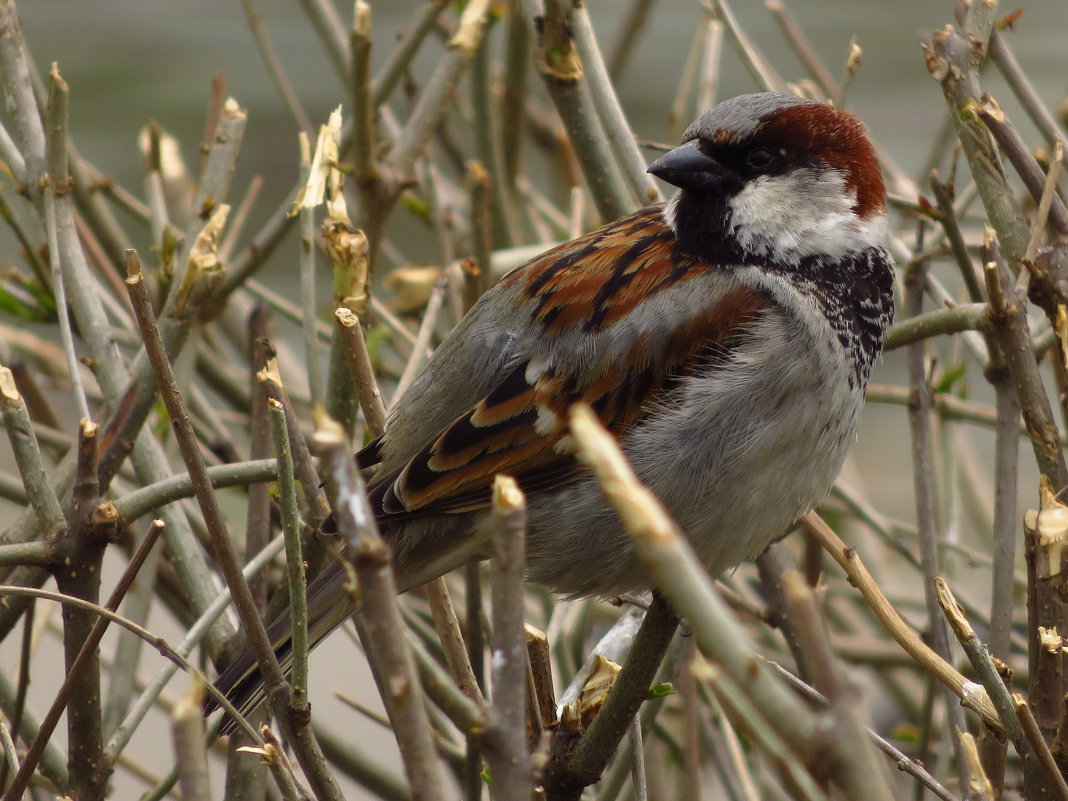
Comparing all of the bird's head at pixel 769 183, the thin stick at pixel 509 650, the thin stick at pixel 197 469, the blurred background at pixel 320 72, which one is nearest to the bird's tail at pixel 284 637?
the thin stick at pixel 197 469

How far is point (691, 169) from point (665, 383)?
1.20ft

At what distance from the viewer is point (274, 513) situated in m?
2.34

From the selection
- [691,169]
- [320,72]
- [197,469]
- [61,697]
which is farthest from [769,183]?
[320,72]

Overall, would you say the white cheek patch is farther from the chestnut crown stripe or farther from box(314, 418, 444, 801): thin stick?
box(314, 418, 444, 801): thin stick

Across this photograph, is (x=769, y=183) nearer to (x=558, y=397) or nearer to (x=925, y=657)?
(x=558, y=397)

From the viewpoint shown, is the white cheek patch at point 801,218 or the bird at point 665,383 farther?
the white cheek patch at point 801,218

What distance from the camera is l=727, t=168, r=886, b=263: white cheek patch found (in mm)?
2232

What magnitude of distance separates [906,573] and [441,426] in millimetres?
2497

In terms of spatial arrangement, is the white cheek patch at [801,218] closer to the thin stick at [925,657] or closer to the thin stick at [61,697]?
the thin stick at [925,657]

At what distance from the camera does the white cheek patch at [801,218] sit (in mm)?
2232

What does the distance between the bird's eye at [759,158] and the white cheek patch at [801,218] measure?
2 centimetres

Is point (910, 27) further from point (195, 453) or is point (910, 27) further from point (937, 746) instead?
point (195, 453)

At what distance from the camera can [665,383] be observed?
2.14 m

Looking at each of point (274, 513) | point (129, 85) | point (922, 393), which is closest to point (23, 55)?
point (274, 513)
